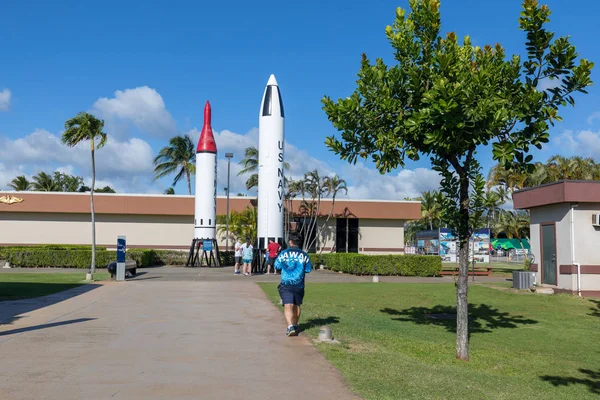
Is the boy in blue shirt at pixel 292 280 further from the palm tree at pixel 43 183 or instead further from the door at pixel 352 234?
the palm tree at pixel 43 183

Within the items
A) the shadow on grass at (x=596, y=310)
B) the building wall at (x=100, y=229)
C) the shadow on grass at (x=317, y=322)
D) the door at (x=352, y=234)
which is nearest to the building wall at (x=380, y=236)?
the door at (x=352, y=234)

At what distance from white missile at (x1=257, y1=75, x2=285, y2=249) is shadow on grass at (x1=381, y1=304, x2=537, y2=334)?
17.6 m

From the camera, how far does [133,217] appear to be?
136ft

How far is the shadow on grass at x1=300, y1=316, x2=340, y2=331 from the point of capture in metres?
10.9

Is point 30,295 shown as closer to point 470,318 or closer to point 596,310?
point 470,318

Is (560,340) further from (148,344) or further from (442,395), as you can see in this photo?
(148,344)

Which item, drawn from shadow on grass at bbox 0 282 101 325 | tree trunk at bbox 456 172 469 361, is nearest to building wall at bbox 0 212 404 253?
shadow on grass at bbox 0 282 101 325

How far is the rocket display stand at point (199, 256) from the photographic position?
35.2 metres

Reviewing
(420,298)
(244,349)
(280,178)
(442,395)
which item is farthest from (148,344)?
(280,178)

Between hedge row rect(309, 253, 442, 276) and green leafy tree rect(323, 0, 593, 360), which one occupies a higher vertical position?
green leafy tree rect(323, 0, 593, 360)

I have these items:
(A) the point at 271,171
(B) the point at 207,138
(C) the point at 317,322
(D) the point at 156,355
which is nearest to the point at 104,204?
(B) the point at 207,138

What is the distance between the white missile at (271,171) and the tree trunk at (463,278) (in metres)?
23.4

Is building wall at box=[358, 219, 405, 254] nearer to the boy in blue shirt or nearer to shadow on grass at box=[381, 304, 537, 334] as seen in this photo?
shadow on grass at box=[381, 304, 537, 334]

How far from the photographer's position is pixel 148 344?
8828mm
